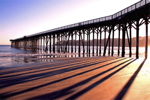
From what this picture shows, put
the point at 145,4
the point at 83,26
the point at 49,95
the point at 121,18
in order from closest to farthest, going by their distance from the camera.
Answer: the point at 49,95 → the point at 145,4 → the point at 121,18 → the point at 83,26

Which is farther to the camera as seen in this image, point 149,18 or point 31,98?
point 149,18

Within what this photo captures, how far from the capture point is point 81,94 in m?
4.24

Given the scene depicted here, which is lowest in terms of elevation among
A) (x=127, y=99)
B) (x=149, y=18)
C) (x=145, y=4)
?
(x=127, y=99)

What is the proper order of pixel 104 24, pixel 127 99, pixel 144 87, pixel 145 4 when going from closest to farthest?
pixel 127 99 → pixel 144 87 → pixel 145 4 → pixel 104 24

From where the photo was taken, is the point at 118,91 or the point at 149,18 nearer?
the point at 118,91

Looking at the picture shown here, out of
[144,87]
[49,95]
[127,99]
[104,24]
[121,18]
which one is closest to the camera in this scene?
[127,99]

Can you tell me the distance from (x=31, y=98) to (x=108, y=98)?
6.45 ft

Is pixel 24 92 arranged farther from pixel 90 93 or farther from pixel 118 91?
pixel 118 91

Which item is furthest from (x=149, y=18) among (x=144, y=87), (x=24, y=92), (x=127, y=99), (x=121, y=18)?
(x=24, y=92)

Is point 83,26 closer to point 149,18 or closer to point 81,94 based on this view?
point 149,18

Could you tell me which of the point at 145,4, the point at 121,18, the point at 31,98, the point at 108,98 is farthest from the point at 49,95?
the point at 121,18

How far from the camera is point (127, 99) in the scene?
3875 mm

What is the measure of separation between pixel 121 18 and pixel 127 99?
14.4 metres

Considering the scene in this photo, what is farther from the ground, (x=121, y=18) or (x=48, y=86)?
(x=121, y=18)
